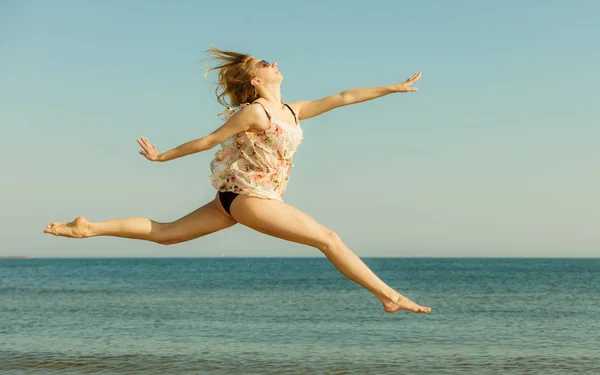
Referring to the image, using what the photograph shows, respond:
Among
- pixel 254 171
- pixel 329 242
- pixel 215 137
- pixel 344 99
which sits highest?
pixel 344 99

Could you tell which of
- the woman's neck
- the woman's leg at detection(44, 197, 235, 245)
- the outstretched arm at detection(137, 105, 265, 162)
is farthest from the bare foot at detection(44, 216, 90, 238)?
the woman's neck

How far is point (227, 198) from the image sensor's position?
17.7ft

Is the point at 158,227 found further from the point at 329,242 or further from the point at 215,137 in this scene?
the point at 329,242

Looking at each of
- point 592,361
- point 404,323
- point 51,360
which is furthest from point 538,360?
point 51,360

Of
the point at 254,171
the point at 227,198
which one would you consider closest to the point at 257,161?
the point at 254,171

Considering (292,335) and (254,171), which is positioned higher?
(254,171)

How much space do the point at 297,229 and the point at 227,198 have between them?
562 millimetres

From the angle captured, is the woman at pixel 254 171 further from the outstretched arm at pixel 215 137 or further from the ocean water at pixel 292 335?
the ocean water at pixel 292 335

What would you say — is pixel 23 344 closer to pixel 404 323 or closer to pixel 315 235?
pixel 404 323

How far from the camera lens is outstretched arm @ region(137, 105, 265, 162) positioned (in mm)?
4996

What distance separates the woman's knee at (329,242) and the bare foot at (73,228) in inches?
67.4

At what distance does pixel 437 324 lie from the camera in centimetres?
2922

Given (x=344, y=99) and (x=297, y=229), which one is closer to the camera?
(x=297, y=229)

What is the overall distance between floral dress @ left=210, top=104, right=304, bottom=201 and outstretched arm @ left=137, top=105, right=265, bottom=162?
141 mm
